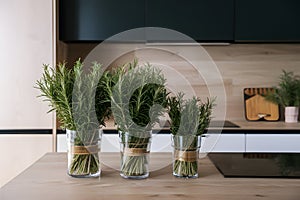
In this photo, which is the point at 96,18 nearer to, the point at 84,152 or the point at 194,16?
the point at 194,16

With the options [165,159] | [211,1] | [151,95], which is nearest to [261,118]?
[211,1]

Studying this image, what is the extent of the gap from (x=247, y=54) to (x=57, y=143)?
5.07ft

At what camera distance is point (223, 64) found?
9.62 feet

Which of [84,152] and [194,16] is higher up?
[194,16]

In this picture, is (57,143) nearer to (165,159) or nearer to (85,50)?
(85,50)

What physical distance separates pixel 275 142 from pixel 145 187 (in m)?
1.63

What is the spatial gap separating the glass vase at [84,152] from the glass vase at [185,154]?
21cm

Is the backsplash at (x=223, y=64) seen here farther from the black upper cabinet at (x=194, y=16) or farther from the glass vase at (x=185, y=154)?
the glass vase at (x=185, y=154)

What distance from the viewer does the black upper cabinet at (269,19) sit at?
2.57m

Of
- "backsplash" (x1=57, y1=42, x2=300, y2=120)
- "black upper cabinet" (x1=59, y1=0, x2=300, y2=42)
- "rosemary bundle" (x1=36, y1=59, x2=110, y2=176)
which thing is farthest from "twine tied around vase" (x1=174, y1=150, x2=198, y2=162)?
"backsplash" (x1=57, y1=42, x2=300, y2=120)

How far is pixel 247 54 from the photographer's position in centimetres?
293

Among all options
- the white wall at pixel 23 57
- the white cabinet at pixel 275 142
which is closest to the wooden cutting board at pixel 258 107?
the white cabinet at pixel 275 142

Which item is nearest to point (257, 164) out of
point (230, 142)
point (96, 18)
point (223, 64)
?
point (230, 142)

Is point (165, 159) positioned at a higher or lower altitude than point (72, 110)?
lower
